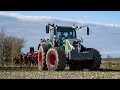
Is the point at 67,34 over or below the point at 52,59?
over

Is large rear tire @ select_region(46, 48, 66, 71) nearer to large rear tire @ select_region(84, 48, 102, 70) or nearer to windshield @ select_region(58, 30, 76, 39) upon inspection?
windshield @ select_region(58, 30, 76, 39)

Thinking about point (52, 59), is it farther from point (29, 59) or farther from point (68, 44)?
point (29, 59)

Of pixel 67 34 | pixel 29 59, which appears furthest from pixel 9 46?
pixel 67 34

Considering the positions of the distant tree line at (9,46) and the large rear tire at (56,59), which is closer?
the large rear tire at (56,59)

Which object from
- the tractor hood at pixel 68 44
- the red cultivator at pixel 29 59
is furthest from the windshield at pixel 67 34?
the red cultivator at pixel 29 59

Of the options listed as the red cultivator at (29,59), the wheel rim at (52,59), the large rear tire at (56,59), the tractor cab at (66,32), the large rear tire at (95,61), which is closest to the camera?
the large rear tire at (56,59)

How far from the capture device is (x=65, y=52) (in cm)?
1217

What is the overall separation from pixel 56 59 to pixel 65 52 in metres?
0.88

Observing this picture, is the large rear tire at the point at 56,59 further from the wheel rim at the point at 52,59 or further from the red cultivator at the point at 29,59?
the red cultivator at the point at 29,59

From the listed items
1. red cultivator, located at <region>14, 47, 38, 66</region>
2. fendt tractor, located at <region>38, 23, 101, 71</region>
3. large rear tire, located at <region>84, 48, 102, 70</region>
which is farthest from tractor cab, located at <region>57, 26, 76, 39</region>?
red cultivator, located at <region>14, 47, 38, 66</region>

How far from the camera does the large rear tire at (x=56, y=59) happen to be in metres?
11.2
